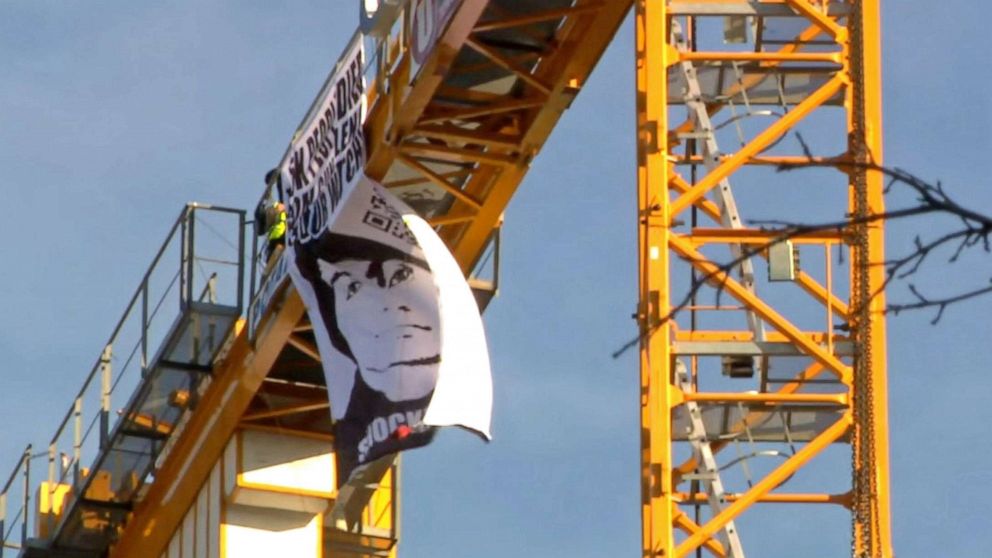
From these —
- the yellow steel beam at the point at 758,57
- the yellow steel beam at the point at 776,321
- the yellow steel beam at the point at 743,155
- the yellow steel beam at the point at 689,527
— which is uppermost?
the yellow steel beam at the point at 758,57

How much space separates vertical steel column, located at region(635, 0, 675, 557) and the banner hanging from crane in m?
1.90

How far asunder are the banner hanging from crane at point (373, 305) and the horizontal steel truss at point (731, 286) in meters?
2.00

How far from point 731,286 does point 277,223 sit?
24.4 ft

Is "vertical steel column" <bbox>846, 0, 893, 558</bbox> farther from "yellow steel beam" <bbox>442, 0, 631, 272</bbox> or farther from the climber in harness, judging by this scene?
the climber in harness

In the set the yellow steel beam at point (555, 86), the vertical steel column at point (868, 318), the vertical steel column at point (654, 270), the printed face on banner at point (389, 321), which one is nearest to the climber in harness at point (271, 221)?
the printed face on banner at point (389, 321)

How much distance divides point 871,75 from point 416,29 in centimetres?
441

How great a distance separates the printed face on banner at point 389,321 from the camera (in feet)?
84.0

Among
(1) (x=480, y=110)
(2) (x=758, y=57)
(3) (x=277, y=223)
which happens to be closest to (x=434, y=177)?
(1) (x=480, y=110)

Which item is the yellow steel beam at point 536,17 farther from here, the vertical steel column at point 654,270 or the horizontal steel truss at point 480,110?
the vertical steel column at point 654,270

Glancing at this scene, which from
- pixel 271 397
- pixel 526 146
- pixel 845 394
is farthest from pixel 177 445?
pixel 845 394

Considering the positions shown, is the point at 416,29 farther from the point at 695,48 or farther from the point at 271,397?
the point at 271,397

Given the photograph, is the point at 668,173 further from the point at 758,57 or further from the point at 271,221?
the point at 271,221

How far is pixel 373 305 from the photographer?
2691cm

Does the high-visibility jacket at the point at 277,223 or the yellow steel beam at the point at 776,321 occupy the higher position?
the high-visibility jacket at the point at 277,223
